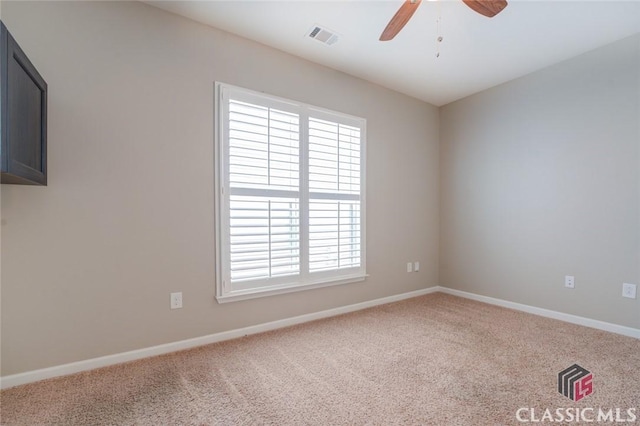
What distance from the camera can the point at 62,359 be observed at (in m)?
2.05

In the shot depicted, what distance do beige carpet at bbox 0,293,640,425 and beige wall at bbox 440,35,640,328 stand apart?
58 centimetres

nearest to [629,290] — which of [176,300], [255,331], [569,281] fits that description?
Result: [569,281]

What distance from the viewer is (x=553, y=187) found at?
324 cm

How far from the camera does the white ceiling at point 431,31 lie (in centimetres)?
234

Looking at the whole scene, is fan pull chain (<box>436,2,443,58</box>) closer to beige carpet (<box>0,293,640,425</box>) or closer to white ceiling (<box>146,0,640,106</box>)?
white ceiling (<box>146,0,640,106</box>)

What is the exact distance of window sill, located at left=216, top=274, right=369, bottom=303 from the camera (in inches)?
104

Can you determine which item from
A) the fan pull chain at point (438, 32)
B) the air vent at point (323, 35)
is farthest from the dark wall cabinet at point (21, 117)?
the fan pull chain at point (438, 32)

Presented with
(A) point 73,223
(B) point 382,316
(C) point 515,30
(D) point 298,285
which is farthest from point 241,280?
(C) point 515,30

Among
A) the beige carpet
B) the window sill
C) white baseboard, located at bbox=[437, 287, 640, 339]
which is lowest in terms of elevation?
the beige carpet

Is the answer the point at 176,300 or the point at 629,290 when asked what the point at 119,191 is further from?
the point at 629,290

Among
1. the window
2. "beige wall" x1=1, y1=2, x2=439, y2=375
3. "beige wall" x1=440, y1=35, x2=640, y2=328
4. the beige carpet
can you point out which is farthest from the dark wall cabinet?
"beige wall" x1=440, y1=35, x2=640, y2=328

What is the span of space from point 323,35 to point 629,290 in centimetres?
362

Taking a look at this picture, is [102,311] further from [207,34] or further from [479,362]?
[479,362]

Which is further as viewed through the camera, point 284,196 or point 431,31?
point 284,196
